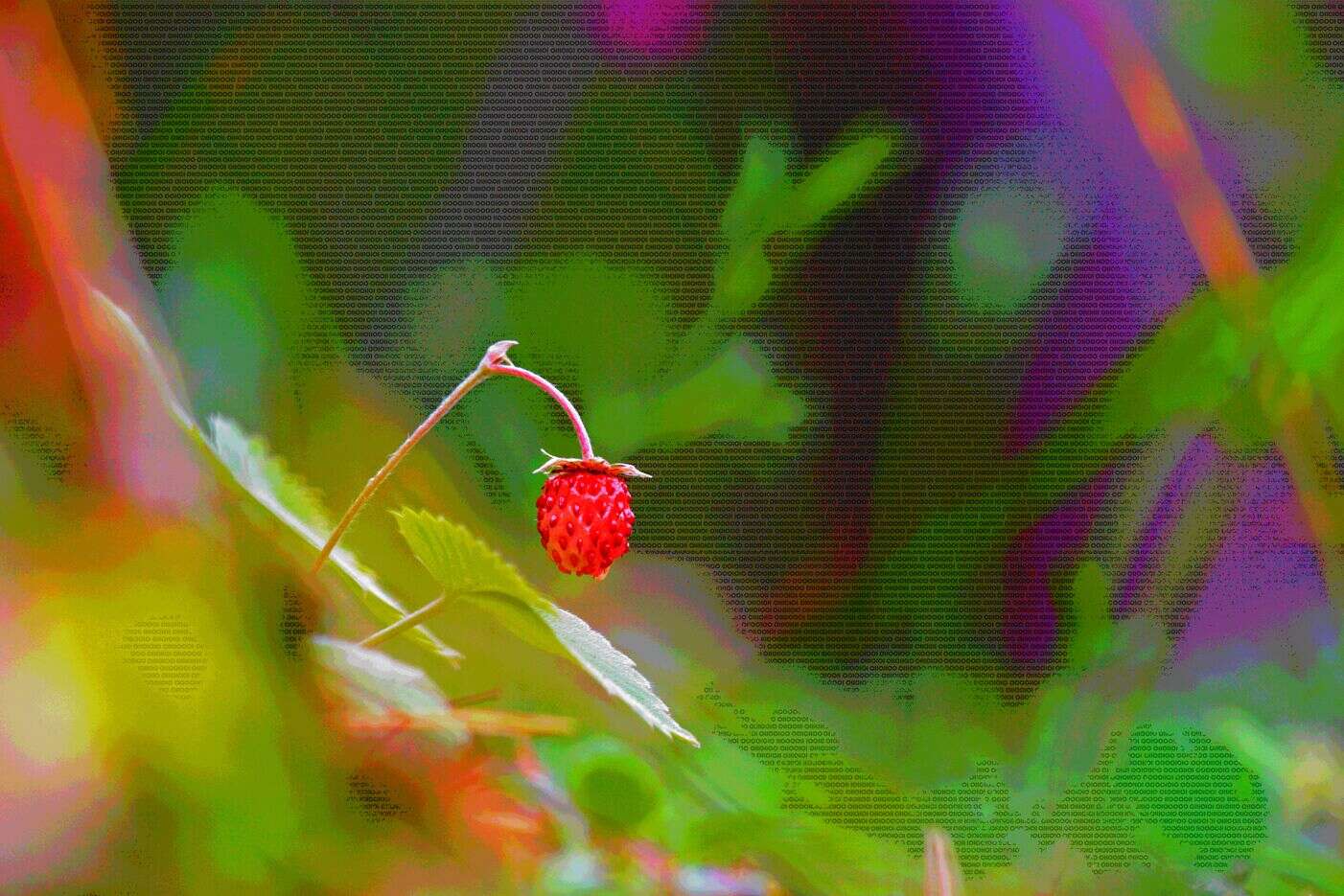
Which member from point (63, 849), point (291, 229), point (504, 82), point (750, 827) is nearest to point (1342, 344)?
point (750, 827)

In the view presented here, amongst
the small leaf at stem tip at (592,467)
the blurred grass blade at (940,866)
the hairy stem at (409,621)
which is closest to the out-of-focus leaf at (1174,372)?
the blurred grass blade at (940,866)

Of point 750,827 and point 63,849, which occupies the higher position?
point 750,827

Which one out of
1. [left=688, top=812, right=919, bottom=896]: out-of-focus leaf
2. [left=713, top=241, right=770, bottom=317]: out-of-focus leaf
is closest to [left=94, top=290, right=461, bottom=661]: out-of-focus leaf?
[left=688, top=812, right=919, bottom=896]: out-of-focus leaf

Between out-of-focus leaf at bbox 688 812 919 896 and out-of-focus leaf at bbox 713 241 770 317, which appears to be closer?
out-of-focus leaf at bbox 688 812 919 896

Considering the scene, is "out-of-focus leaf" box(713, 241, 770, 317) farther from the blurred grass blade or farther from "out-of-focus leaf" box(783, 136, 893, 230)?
the blurred grass blade

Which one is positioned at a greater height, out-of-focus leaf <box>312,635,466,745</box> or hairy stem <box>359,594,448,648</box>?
hairy stem <box>359,594,448,648</box>

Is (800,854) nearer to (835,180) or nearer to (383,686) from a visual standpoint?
(383,686)

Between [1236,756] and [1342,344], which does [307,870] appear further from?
[1342,344]
